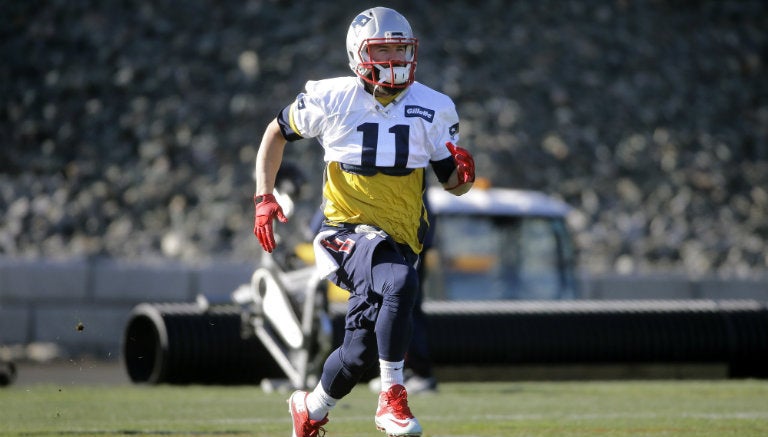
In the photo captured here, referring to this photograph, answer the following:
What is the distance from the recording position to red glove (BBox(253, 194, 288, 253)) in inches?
253

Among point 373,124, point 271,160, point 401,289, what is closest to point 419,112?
point 373,124

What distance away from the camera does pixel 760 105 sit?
24.1 m

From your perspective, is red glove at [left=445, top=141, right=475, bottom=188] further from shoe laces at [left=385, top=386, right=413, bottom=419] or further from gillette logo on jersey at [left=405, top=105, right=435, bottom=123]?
shoe laces at [left=385, top=386, right=413, bottom=419]

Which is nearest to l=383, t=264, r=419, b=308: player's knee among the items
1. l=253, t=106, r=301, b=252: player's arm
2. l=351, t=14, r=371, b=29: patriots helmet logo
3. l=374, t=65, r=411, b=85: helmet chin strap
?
l=253, t=106, r=301, b=252: player's arm

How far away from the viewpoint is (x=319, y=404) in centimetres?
626

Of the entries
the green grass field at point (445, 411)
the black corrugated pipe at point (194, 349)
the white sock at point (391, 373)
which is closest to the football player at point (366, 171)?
the white sock at point (391, 373)

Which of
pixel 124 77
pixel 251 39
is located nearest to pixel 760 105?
pixel 251 39

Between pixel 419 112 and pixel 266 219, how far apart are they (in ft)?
2.67

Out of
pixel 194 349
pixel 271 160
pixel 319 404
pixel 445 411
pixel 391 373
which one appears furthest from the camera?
pixel 194 349

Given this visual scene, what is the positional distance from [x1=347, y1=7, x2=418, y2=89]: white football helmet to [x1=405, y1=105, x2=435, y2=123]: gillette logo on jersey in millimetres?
100

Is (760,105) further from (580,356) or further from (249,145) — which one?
(580,356)

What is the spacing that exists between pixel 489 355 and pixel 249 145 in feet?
31.0

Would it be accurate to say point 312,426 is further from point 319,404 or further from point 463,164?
point 463,164

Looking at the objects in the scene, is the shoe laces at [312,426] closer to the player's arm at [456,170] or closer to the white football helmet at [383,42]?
the player's arm at [456,170]
